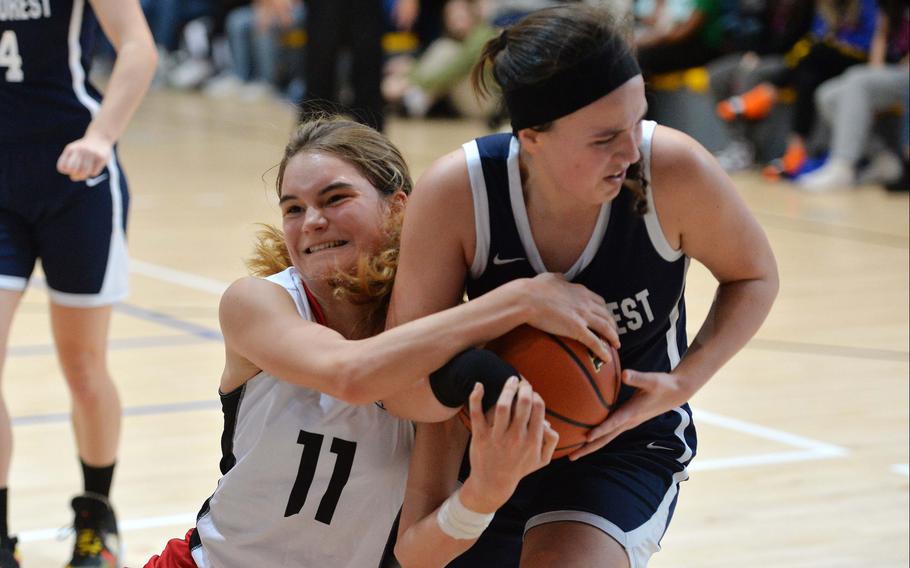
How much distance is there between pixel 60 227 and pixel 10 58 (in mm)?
437

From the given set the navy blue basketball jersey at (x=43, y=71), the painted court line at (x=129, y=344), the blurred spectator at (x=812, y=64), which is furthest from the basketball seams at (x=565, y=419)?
the blurred spectator at (x=812, y=64)

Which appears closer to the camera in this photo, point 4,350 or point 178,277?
point 4,350

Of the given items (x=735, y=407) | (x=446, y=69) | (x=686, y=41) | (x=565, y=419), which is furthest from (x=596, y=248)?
(x=446, y=69)

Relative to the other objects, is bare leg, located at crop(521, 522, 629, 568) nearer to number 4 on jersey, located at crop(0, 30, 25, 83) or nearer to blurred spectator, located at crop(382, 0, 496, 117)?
number 4 on jersey, located at crop(0, 30, 25, 83)

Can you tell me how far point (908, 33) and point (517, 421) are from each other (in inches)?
306

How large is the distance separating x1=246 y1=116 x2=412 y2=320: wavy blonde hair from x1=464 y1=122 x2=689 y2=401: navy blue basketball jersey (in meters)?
0.15

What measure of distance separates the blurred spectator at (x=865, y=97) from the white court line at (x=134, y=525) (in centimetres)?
644

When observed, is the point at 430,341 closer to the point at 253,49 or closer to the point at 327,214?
the point at 327,214

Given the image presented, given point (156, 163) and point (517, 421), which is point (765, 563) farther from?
point (156, 163)

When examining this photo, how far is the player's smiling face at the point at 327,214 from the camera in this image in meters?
2.33

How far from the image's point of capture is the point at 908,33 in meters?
9.02

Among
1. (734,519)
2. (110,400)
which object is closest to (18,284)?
(110,400)

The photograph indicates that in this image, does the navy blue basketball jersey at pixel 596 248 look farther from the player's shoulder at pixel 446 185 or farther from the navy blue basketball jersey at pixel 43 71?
the navy blue basketball jersey at pixel 43 71

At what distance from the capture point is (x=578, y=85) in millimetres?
2094
